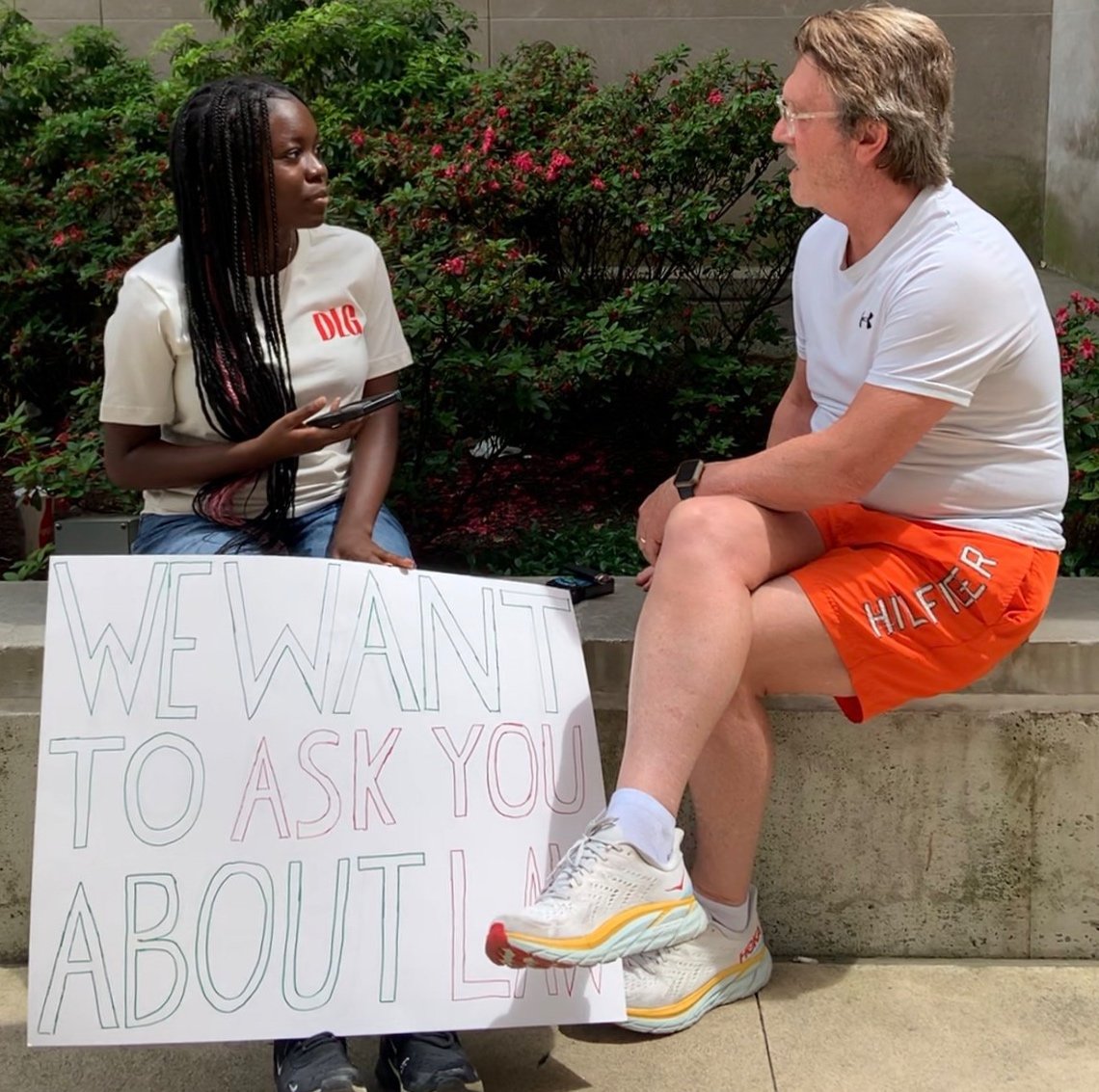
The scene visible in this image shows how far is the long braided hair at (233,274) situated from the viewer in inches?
124

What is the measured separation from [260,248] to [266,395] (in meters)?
0.29

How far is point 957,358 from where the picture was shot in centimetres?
279

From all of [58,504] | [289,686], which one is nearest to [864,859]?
[289,686]

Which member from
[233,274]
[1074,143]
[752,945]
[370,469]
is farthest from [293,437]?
[1074,143]

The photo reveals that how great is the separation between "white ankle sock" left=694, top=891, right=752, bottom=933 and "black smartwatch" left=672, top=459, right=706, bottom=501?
766mm

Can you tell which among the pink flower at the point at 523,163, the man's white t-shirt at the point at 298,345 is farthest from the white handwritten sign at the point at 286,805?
the pink flower at the point at 523,163

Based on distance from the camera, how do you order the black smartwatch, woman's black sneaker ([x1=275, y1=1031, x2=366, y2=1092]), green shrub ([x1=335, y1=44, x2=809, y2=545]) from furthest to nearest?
green shrub ([x1=335, y1=44, x2=809, y2=545]) → the black smartwatch → woman's black sneaker ([x1=275, y1=1031, x2=366, y2=1092])

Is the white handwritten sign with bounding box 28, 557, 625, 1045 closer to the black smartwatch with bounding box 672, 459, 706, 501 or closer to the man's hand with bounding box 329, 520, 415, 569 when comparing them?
the man's hand with bounding box 329, 520, 415, 569

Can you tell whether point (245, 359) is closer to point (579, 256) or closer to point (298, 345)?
point (298, 345)

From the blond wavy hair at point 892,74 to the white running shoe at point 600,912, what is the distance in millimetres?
1286

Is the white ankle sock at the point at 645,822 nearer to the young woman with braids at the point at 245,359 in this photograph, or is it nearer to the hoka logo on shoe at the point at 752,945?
the hoka logo on shoe at the point at 752,945

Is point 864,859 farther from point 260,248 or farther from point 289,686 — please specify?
point 260,248

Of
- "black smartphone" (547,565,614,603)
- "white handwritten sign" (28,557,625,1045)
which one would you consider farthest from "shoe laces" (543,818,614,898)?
"black smartphone" (547,565,614,603)

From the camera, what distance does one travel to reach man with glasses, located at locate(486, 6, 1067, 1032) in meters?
2.77
